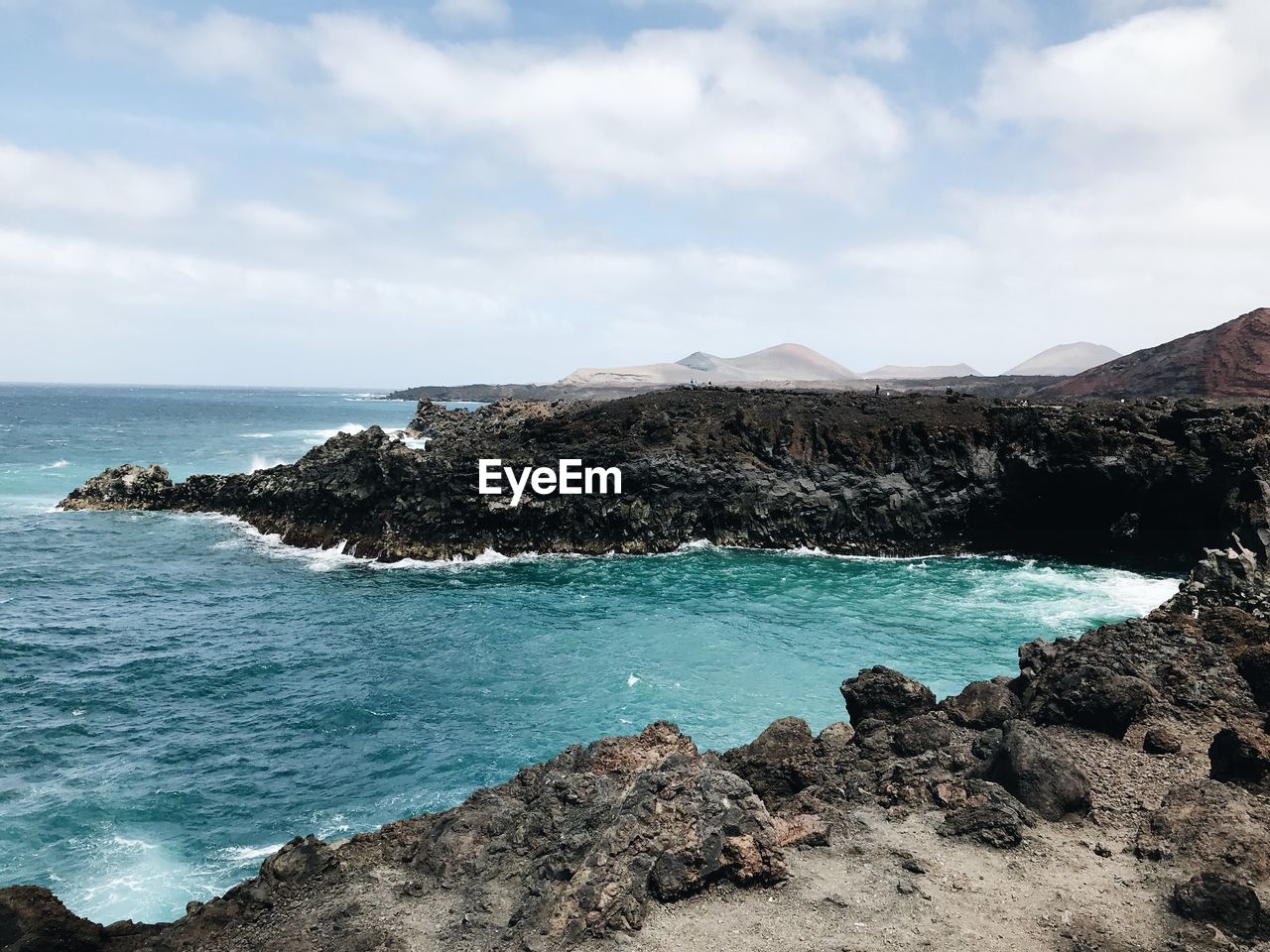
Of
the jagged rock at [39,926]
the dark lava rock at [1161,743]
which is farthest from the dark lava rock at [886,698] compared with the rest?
the jagged rock at [39,926]

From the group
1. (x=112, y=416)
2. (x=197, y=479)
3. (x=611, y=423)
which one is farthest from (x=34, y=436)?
(x=611, y=423)

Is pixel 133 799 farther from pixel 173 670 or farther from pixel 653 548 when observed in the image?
pixel 653 548

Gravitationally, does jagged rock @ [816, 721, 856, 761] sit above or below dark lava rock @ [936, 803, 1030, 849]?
below

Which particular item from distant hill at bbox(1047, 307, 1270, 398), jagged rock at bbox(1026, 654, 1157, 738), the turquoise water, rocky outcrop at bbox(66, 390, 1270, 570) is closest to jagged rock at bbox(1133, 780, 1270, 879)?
Answer: jagged rock at bbox(1026, 654, 1157, 738)

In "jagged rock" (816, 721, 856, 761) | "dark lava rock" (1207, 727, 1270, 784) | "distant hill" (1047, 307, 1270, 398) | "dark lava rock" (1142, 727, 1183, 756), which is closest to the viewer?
"dark lava rock" (1207, 727, 1270, 784)

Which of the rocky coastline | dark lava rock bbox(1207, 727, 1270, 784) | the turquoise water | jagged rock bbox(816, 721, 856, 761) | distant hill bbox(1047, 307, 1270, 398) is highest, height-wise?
distant hill bbox(1047, 307, 1270, 398)

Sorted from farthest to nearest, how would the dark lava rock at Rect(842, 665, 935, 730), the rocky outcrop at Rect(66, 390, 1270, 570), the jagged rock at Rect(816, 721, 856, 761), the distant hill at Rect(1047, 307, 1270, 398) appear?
1. the distant hill at Rect(1047, 307, 1270, 398)
2. the rocky outcrop at Rect(66, 390, 1270, 570)
3. the dark lava rock at Rect(842, 665, 935, 730)
4. the jagged rock at Rect(816, 721, 856, 761)

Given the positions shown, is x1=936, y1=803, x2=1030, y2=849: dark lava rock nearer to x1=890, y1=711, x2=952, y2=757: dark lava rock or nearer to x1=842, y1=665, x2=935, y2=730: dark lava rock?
x1=890, y1=711, x2=952, y2=757: dark lava rock

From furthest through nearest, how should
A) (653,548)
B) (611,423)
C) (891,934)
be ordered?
(611,423) → (653,548) → (891,934)
